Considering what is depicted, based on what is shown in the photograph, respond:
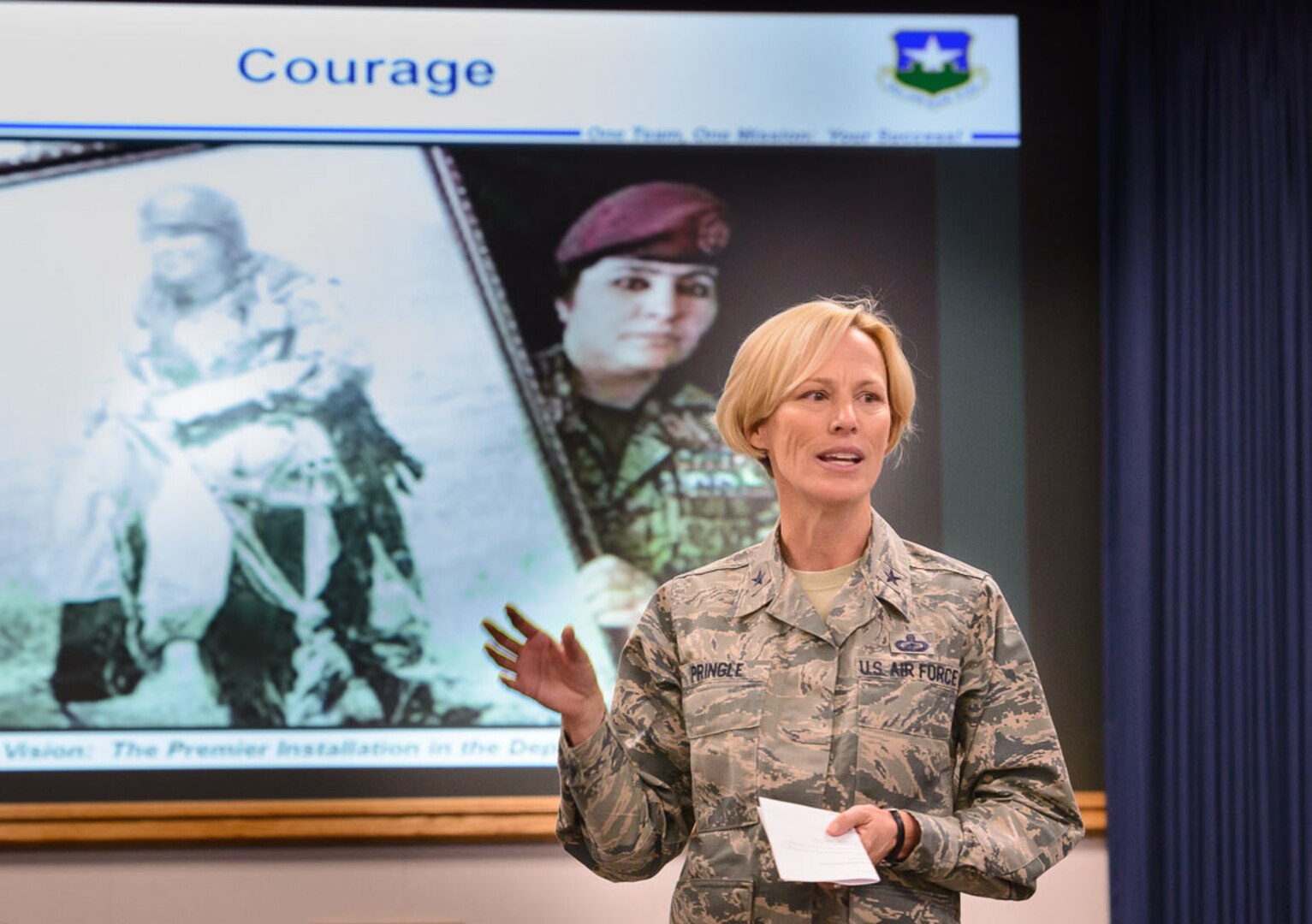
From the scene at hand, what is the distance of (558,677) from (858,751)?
37 centimetres

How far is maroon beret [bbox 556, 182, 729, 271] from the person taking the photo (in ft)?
10.0

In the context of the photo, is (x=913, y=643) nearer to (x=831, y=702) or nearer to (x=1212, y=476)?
(x=831, y=702)

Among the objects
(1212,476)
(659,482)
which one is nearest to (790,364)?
(659,482)

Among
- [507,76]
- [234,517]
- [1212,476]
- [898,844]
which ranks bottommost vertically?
[898,844]

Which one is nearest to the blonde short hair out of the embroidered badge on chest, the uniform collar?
the uniform collar

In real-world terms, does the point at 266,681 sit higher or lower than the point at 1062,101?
lower

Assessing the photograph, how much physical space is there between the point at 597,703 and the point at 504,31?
2125mm

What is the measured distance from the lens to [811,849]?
133 cm

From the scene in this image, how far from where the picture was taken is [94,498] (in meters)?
2.98

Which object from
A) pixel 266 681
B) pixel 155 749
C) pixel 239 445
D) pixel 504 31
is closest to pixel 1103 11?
pixel 504 31

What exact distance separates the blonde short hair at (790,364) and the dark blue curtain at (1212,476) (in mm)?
1546

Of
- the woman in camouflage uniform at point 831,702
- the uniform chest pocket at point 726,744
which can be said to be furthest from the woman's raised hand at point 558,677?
the uniform chest pocket at point 726,744

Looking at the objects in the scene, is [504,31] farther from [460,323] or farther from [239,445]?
[239,445]

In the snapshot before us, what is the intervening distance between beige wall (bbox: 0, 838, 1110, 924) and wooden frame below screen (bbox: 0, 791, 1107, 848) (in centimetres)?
6
